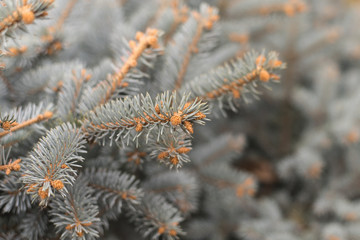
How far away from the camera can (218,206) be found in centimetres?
86

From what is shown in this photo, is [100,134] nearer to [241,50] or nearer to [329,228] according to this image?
[241,50]

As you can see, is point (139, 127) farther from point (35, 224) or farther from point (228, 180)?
point (228, 180)

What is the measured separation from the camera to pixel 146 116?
1.31 ft

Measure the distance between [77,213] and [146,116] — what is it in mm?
158

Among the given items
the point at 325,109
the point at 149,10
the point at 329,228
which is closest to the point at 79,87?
the point at 149,10

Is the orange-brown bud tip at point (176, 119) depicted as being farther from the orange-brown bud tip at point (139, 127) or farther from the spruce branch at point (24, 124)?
the spruce branch at point (24, 124)

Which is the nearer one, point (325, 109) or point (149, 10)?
point (149, 10)

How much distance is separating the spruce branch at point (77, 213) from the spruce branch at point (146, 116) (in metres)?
0.08

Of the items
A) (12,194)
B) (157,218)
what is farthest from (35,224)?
(157,218)

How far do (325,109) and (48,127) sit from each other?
85cm

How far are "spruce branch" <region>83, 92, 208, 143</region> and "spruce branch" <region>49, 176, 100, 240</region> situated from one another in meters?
0.08

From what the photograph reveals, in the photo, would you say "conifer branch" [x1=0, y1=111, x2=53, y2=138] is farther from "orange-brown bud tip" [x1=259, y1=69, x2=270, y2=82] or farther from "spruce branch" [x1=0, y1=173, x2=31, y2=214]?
"orange-brown bud tip" [x1=259, y1=69, x2=270, y2=82]

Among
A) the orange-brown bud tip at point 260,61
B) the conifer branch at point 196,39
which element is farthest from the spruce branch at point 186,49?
the orange-brown bud tip at point 260,61

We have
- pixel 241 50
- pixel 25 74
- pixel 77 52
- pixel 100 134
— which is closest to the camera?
pixel 100 134
